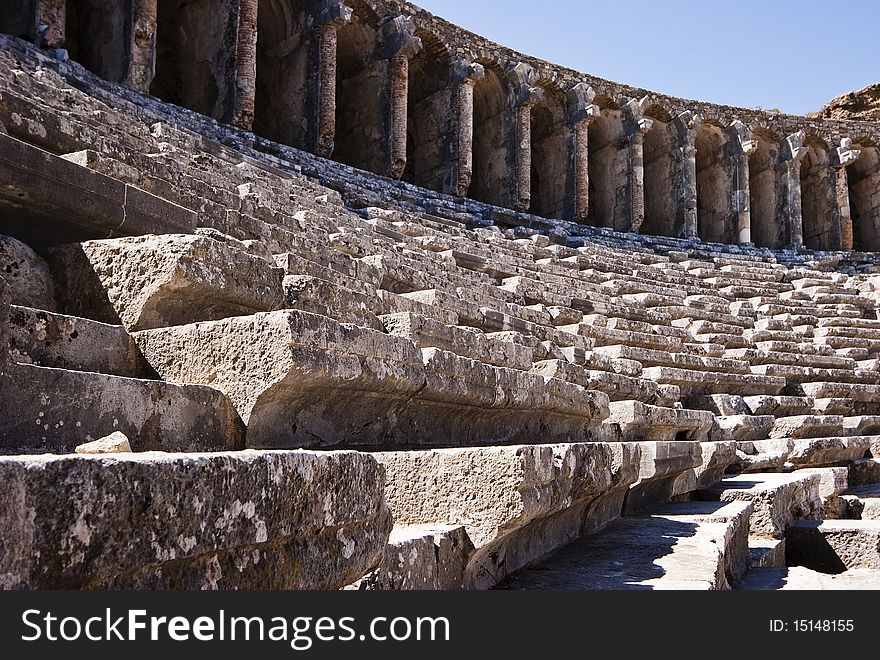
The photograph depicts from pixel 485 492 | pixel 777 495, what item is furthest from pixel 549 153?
pixel 485 492

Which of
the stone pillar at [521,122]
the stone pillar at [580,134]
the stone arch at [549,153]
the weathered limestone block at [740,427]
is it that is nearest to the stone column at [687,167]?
the stone pillar at [580,134]

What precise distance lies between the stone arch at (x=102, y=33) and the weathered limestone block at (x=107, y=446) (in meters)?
13.5

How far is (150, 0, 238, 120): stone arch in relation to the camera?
53.8 ft

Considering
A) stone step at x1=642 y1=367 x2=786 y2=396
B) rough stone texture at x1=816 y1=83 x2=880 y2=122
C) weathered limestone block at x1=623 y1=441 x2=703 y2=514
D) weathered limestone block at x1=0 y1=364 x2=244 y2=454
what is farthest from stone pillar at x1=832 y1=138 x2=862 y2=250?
weathered limestone block at x1=0 y1=364 x2=244 y2=454

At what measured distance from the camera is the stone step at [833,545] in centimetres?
584

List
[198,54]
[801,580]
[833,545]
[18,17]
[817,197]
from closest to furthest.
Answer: [801,580]
[833,545]
[18,17]
[198,54]
[817,197]

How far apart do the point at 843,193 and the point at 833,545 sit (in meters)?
23.8

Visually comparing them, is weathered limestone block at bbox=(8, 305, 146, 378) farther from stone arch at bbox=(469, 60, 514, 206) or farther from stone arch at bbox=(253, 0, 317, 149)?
stone arch at bbox=(469, 60, 514, 206)

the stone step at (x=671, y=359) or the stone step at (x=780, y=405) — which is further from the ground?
the stone step at (x=671, y=359)

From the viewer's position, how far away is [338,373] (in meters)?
3.12

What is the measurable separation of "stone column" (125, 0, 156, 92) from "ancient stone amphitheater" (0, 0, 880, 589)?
0.05 m

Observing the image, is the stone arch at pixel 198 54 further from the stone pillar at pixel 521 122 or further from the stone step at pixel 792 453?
the stone step at pixel 792 453

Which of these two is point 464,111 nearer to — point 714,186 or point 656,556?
point 714,186

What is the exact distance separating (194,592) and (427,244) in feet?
→ 30.5
